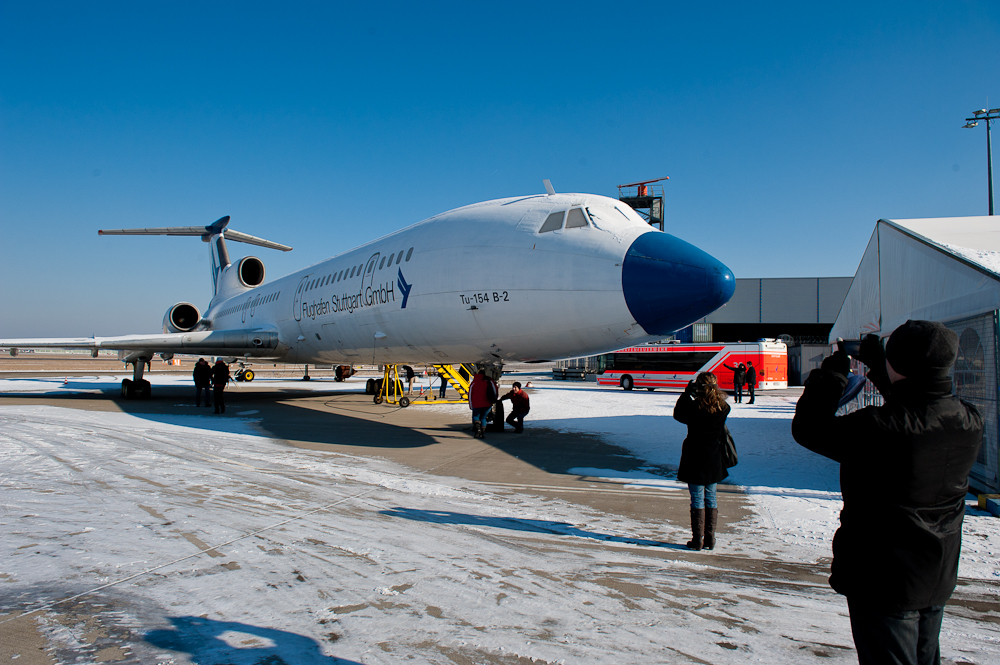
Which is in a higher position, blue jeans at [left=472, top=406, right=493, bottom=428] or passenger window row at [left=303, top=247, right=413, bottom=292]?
passenger window row at [left=303, top=247, right=413, bottom=292]

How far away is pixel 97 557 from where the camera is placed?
409 centimetres

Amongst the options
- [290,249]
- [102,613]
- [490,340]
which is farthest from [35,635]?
[290,249]

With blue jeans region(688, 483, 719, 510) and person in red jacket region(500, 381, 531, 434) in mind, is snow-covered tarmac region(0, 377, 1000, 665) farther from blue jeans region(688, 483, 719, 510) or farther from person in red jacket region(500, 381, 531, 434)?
person in red jacket region(500, 381, 531, 434)

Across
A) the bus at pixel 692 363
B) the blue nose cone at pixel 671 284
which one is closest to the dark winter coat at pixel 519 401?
the blue nose cone at pixel 671 284

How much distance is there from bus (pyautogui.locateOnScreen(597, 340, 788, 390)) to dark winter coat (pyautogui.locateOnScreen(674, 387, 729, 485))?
81.8ft

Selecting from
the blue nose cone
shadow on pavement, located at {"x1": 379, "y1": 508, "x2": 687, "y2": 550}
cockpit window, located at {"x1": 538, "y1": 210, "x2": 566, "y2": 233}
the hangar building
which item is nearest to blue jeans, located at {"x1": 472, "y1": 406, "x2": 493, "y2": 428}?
cockpit window, located at {"x1": 538, "y1": 210, "x2": 566, "y2": 233}

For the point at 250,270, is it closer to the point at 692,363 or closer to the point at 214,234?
the point at 214,234

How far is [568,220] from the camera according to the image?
323 inches

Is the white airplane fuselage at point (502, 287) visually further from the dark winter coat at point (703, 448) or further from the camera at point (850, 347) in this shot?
the camera at point (850, 347)

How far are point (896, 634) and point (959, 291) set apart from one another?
22.0 feet

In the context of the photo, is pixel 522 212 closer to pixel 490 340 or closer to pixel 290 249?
pixel 490 340

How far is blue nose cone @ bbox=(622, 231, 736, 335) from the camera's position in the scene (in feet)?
22.9

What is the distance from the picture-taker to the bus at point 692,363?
28.8m

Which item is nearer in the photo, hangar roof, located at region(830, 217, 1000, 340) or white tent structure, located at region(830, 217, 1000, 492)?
white tent structure, located at region(830, 217, 1000, 492)
